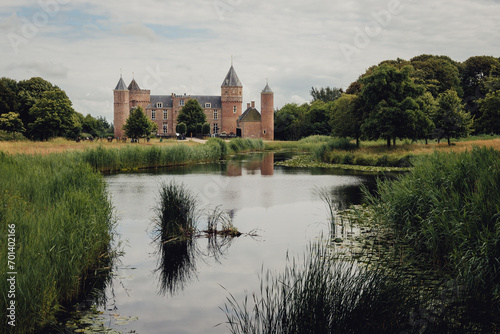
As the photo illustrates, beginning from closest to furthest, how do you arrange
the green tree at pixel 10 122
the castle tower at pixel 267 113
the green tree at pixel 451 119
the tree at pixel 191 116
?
the green tree at pixel 451 119 → the green tree at pixel 10 122 → the tree at pixel 191 116 → the castle tower at pixel 267 113

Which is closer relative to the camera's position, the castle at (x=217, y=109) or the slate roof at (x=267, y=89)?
the castle at (x=217, y=109)

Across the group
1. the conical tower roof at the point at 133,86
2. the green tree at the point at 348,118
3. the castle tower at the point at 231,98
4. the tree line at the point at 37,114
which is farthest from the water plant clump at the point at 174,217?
the conical tower roof at the point at 133,86

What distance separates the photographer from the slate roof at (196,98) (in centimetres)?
7950

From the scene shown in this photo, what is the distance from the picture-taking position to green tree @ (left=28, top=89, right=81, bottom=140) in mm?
41125

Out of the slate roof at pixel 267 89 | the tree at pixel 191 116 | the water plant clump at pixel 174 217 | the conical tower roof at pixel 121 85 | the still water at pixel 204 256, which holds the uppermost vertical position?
the conical tower roof at pixel 121 85

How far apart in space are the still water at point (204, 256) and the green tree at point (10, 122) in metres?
26.7

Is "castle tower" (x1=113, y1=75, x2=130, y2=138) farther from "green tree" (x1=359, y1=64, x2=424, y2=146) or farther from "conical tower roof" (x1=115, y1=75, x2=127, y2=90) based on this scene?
"green tree" (x1=359, y1=64, x2=424, y2=146)

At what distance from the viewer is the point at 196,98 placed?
261 ft

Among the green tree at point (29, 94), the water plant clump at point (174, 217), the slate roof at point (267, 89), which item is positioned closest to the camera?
the water plant clump at point (174, 217)

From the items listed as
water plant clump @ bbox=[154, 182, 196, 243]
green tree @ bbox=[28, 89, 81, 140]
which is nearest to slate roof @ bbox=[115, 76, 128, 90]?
green tree @ bbox=[28, 89, 81, 140]

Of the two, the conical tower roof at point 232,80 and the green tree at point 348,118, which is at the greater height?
the conical tower roof at point 232,80

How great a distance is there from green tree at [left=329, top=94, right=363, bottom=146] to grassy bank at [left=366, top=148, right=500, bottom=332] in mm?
21644

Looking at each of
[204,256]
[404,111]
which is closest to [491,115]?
[404,111]

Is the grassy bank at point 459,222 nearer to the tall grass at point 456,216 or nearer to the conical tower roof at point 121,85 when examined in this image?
the tall grass at point 456,216
